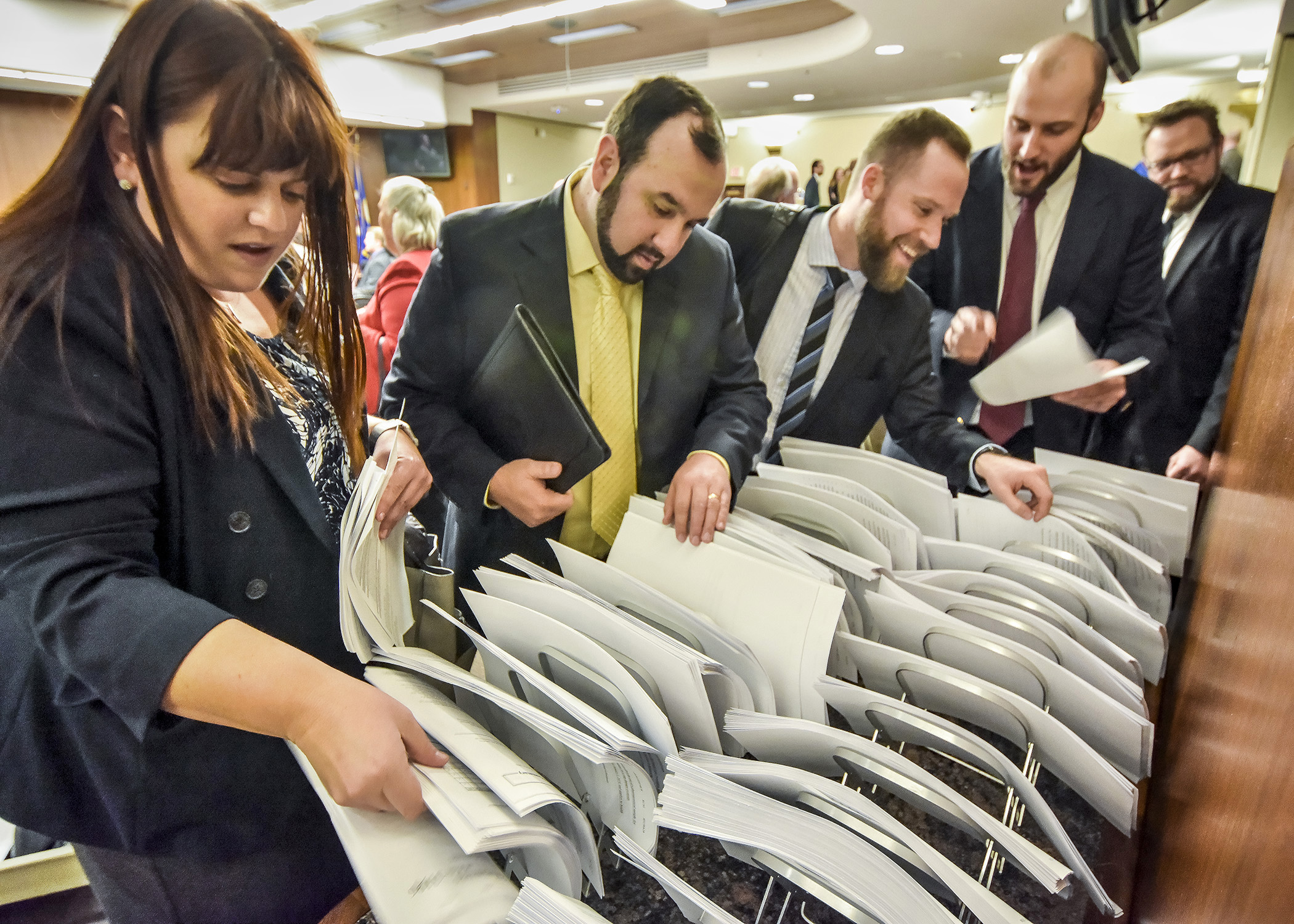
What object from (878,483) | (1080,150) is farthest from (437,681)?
(1080,150)

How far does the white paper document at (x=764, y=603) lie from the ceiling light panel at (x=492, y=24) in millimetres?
6062

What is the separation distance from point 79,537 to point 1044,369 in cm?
135

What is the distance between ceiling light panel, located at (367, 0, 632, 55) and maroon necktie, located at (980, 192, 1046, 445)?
520 centimetres

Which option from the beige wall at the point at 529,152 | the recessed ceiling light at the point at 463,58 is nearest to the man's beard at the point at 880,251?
the recessed ceiling light at the point at 463,58

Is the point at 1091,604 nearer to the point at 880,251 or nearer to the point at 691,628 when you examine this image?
the point at 691,628

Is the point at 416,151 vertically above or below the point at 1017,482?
above

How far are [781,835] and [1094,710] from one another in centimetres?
39

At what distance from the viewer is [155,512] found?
67 cm

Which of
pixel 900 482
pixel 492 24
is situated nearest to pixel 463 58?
pixel 492 24

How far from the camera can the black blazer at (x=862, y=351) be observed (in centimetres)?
149

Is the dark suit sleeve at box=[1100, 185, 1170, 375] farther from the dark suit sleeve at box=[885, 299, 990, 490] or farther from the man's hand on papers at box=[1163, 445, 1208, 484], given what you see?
the dark suit sleeve at box=[885, 299, 990, 490]

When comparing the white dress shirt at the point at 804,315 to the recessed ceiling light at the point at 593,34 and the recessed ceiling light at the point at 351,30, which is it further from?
the recessed ceiling light at the point at 351,30

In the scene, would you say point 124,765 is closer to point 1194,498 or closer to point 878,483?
point 878,483

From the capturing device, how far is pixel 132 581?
562 mm
